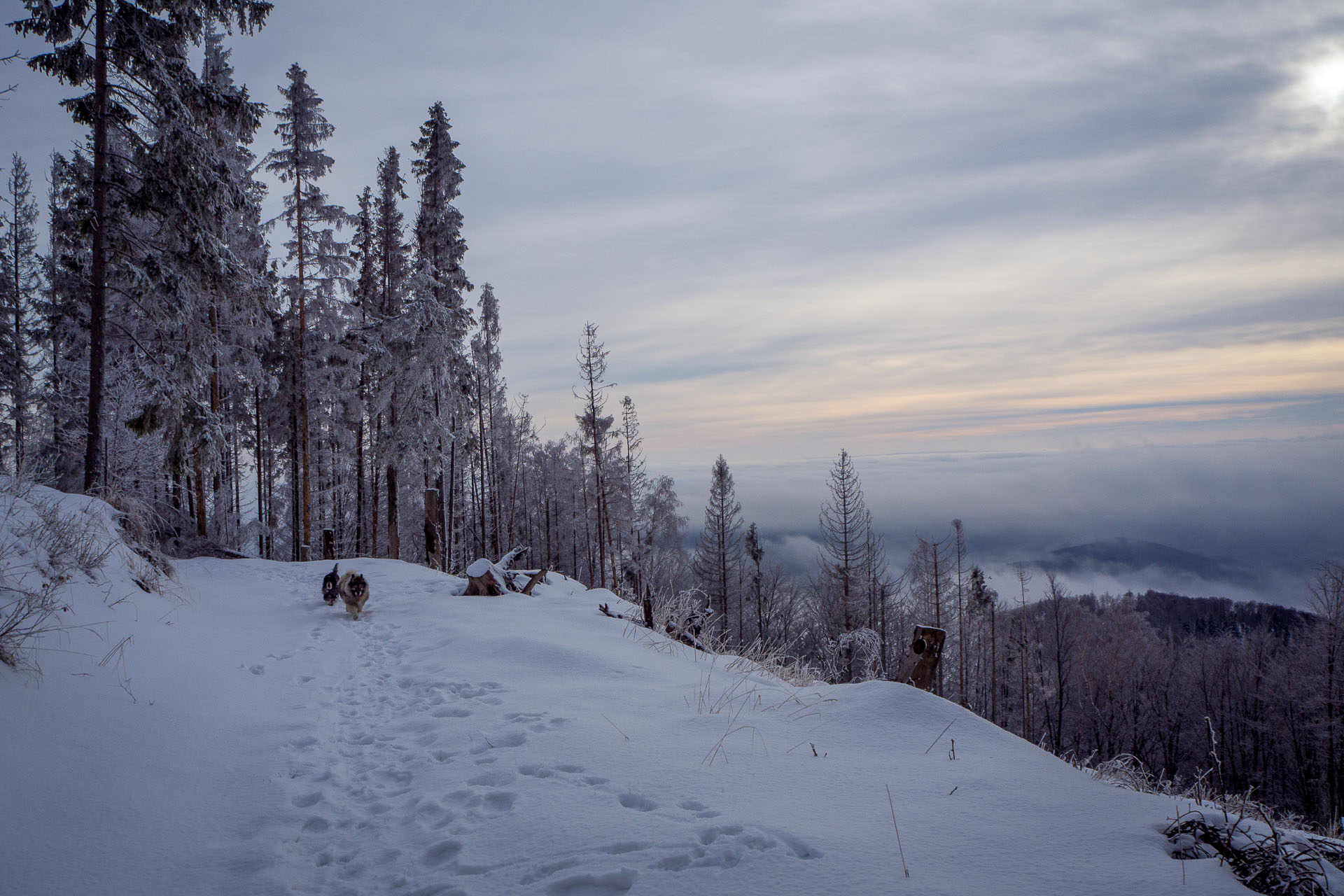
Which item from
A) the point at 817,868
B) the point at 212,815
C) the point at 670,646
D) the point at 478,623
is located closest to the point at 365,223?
the point at 478,623

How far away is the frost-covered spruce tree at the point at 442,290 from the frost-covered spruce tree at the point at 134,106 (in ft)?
27.6

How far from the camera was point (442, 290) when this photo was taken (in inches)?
811

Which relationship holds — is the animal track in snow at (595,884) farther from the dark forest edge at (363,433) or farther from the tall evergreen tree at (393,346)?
the tall evergreen tree at (393,346)

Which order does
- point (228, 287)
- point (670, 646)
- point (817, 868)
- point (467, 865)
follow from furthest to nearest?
point (228, 287) < point (670, 646) < point (467, 865) < point (817, 868)

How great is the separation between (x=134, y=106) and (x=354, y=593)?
9.23 meters

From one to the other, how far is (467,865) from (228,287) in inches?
487

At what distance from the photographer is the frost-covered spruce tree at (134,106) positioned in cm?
953

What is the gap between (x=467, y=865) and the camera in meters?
2.41

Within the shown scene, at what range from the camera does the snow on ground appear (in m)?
2.26

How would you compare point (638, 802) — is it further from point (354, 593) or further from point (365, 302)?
point (365, 302)

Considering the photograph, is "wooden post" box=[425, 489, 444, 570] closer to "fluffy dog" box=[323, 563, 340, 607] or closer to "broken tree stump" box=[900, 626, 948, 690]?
"fluffy dog" box=[323, 563, 340, 607]

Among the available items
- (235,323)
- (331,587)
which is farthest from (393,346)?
(331,587)

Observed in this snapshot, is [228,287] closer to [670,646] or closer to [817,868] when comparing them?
[670,646]

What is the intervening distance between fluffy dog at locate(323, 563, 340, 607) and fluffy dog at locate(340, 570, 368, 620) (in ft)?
1.91
